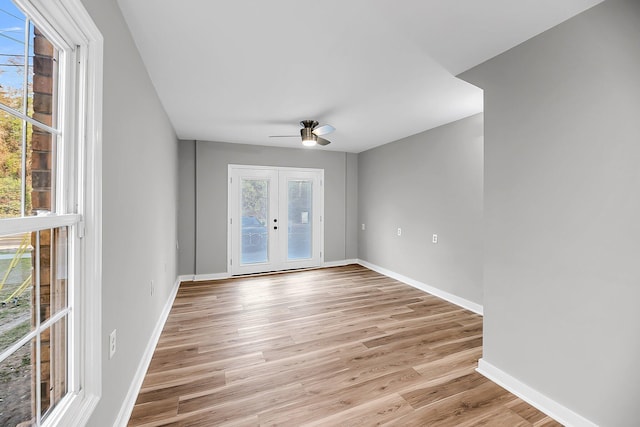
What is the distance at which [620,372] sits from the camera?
144cm

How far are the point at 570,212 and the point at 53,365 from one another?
8.88 ft

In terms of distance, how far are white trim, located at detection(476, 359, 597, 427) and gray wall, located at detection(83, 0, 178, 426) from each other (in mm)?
2524

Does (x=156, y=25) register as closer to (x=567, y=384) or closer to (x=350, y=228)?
(x=567, y=384)

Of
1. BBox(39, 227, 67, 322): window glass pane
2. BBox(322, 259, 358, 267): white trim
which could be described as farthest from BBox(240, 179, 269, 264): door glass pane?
BBox(39, 227, 67, 322): window glass pane

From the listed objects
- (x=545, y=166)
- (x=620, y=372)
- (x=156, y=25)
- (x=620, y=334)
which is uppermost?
(x=156, y=25)

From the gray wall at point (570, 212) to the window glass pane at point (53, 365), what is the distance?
2604 mm

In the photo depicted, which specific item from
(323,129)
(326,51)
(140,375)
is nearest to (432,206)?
(323,129)

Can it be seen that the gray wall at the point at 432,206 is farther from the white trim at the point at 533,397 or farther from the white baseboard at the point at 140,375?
the white baseboard at the point at 140,375

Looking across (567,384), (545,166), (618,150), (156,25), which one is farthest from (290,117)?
→ (567,384)

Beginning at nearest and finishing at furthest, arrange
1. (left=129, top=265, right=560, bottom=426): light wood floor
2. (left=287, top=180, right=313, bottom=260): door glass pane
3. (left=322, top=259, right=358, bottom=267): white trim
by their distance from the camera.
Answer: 1. (left=129, top=265, right=560, bottom=426): light wood floor
2. (left=287, top=180, right=313, bottom=260): door glass pane
3. (left=322, top=259, right=358, bottom=267): white trim

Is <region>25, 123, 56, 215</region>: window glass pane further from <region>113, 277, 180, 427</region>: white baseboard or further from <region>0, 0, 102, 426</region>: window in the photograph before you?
<region>113, 277, 180, 427</region>: white baseboard

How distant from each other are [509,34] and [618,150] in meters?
0.97

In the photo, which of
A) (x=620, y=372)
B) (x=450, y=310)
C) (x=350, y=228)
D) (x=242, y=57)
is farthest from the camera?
(x=350, y=228)

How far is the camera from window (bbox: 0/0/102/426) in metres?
0.79
